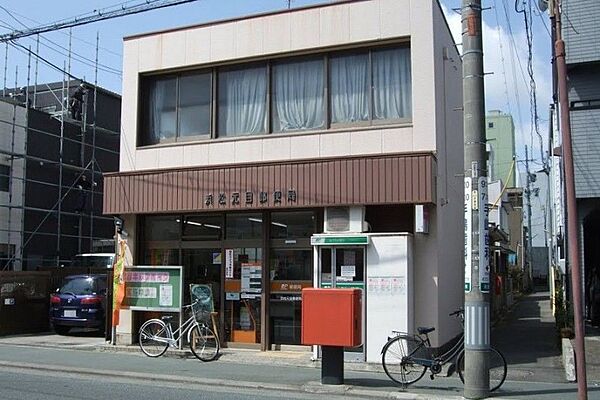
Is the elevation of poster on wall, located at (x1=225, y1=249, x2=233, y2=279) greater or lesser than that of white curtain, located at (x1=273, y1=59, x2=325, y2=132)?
lesser

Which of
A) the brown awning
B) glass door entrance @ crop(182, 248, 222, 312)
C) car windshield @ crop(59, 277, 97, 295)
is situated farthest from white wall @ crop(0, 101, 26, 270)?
glass door entrance @ crop(182, 248, 222, 312)

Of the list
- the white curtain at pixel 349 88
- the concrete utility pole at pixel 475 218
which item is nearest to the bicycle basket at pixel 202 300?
the white curtain at pixel 349 88

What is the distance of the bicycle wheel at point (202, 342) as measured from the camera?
13172 millimetres

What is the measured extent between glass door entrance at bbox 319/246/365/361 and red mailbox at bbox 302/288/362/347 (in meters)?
2.32

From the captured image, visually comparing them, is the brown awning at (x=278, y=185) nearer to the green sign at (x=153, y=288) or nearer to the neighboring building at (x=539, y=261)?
the green sign at (x=153, y=288)

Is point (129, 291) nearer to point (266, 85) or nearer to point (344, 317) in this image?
point (266, 85)

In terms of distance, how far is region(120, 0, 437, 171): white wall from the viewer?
42.5 ft

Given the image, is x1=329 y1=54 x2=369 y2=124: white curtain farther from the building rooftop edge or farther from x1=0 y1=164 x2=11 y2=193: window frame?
x1=0 y1=164 x2=11 y2=193: window frame

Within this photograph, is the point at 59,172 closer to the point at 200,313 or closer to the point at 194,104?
the point at 194,104

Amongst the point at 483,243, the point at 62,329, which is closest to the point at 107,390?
the point at 483,243

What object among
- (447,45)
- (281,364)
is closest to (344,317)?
(281,364)

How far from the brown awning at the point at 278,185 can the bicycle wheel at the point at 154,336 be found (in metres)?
2.47

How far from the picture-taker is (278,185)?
13.5 m

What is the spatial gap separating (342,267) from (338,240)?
2.05 ft
